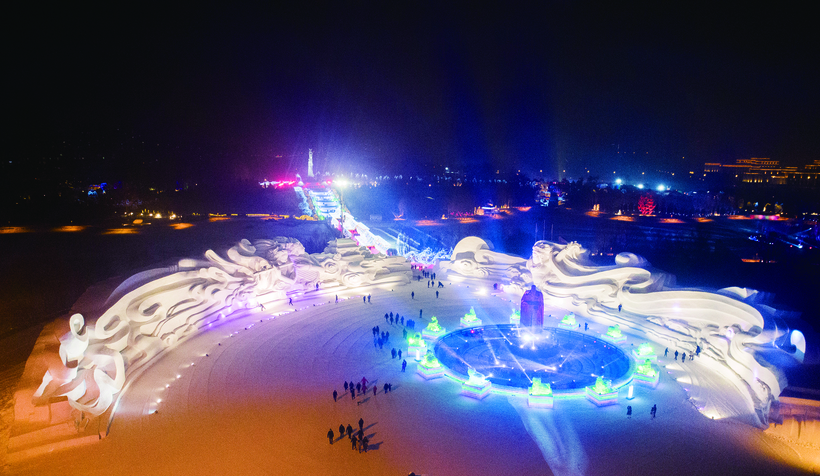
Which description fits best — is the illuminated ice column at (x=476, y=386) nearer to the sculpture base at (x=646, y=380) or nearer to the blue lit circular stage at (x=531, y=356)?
the blue lit circular stage at (x=531, y=356)

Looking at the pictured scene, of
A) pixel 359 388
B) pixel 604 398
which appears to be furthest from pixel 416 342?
pixel 604 398

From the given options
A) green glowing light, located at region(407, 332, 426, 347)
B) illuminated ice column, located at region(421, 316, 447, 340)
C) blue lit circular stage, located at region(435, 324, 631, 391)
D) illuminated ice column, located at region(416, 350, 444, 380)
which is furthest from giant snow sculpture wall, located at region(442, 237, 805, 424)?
illuminated ice column, located at region(416, 350, 444, 380)

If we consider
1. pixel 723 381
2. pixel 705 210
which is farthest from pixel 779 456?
pixel 705 210

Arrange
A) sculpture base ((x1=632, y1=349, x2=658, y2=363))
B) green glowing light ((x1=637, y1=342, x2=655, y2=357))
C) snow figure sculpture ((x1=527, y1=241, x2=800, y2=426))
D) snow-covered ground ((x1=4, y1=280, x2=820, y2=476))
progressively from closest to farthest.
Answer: snow-covered ground ((x1=4, y1=280, x2=820, y2=476)) → snow figure sculpture ((x1=527, y1=241, x2=800, y2=426)) → sculpture base ((x1=632, y1=349, x2=658, y2=363)) → green glowing light ((x1=637, y1=342, x2=655, y2=357))

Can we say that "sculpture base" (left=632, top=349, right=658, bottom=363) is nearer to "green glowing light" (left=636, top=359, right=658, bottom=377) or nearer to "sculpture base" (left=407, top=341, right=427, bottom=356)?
"green glowing light" (left=636, top=359, right=658, bottom=377)

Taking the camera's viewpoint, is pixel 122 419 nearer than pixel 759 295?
Yes

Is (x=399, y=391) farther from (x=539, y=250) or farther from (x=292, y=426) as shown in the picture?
(x=539, y=250)
